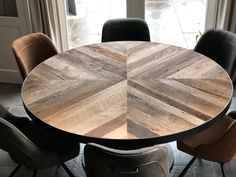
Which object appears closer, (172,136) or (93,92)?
(172,136)

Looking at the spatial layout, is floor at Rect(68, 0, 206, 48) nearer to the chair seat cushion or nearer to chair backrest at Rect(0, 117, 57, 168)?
the chair seat cushion

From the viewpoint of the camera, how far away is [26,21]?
12.0 feet

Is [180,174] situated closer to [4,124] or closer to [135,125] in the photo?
[135,125]

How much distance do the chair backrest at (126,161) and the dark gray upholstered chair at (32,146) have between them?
28 cm

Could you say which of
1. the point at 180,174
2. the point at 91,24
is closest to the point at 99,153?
the point at 180,174

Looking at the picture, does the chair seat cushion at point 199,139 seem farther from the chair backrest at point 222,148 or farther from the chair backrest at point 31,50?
the chair backrest at point 31,50

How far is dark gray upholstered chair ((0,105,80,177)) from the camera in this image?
1.93 m

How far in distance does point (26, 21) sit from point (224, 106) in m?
2.39

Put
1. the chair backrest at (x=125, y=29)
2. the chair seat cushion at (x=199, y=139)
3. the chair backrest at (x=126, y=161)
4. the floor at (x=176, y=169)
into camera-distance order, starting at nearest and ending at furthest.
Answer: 1. the chair backrest at (x=126, y=161)
2. the chair seat cushion at (x=199, y=139)
3. the floor at (x=176, y=169)
4. the chair backrest at (x=125, y=29)

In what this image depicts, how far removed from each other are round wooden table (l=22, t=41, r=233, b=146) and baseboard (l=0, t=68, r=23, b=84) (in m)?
1.46

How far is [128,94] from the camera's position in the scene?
7.09ft

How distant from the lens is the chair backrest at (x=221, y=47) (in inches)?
109

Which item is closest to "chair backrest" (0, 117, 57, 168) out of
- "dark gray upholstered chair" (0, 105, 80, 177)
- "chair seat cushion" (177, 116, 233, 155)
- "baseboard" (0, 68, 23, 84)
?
"dark gray upholstered chair" (0, 105, 80, 177)

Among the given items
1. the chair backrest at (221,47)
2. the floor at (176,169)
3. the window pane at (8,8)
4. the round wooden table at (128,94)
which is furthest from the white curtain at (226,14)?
the window pane at (8,8)
